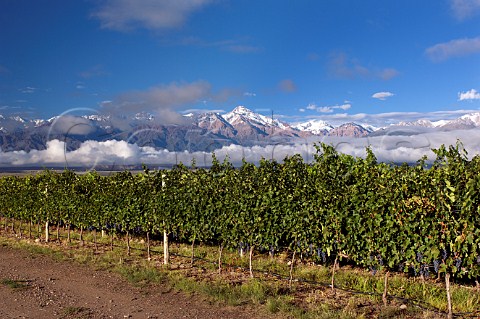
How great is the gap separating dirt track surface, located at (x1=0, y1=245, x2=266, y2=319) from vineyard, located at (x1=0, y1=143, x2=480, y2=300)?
3188 mm

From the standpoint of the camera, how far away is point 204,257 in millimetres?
18094

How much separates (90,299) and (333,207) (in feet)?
24.6

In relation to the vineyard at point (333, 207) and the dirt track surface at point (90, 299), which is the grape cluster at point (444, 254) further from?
the dirt track surface at point (90, 299)

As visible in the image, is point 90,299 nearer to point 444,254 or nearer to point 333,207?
point 333,207

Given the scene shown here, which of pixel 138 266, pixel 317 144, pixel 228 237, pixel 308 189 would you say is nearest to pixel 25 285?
pixel 138 266

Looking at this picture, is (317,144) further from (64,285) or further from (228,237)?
(64,285)

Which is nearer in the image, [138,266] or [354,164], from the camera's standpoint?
[354,164]

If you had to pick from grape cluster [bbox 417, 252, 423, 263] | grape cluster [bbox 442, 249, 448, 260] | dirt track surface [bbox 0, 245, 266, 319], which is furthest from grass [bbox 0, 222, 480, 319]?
grape cluster [bbox 442, 249, 448, 260]

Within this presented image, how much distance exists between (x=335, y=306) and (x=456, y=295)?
12.0ft

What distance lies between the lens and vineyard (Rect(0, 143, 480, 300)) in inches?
383

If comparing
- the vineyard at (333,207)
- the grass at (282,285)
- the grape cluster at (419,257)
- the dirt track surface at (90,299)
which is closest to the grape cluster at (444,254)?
the vineyard at (333,207)

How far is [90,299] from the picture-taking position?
1177cm

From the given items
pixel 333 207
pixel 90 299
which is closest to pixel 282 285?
pixel 333 207

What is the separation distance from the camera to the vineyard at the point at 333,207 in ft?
31.9
